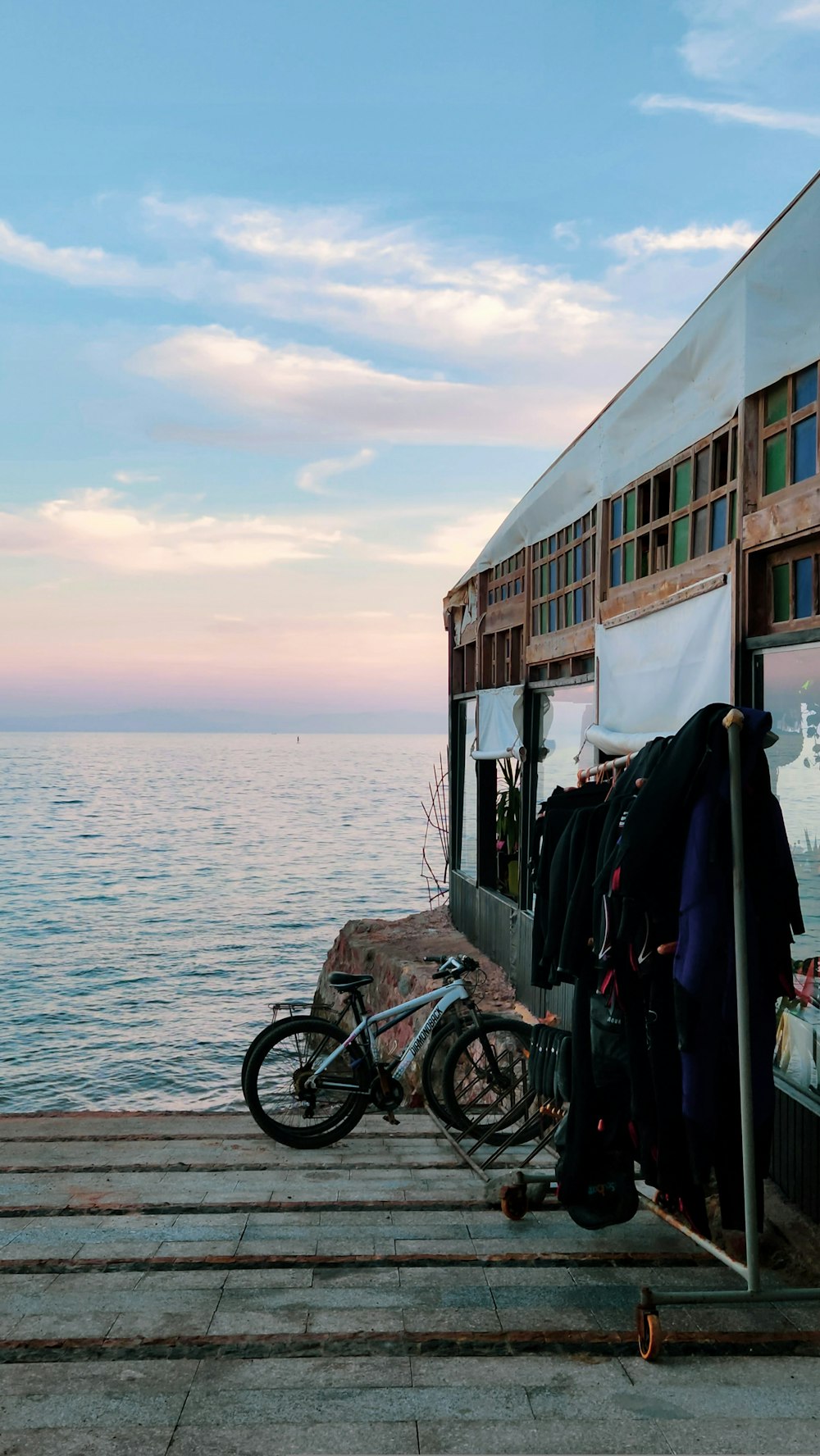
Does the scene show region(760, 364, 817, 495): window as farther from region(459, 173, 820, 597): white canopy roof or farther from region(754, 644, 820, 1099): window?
region(754, 644, 820, 1099): window

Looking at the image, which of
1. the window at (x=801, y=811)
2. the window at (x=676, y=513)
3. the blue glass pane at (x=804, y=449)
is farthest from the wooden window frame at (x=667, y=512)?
the window at (x=801, y=811)

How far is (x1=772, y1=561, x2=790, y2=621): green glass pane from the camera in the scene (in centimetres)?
450

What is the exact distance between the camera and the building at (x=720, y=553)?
4.29m

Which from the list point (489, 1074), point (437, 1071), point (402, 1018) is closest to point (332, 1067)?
point (402, 1018)

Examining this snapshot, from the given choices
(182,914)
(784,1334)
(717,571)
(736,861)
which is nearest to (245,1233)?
(784,1334)

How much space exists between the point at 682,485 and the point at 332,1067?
3.61 meters

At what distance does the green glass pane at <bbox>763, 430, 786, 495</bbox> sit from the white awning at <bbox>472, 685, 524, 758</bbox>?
16.8 ft

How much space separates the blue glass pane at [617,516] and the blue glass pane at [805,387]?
97.5 inches

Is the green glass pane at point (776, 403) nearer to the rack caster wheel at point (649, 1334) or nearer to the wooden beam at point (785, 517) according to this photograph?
the wooden beam at point (785, 517)

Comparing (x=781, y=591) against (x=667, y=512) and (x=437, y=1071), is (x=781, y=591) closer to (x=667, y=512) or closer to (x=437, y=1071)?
(x=667, y=512)

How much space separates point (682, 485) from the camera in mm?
5711

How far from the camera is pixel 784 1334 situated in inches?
126

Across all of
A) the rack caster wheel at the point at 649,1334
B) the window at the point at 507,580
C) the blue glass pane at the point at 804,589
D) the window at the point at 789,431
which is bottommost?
the rack caster wheel at the point at 649,1334

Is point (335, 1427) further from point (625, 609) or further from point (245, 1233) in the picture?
point (625, 609)
